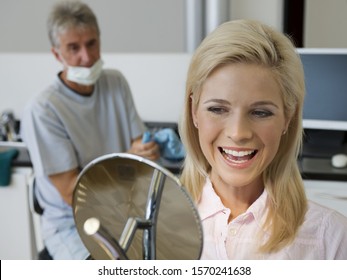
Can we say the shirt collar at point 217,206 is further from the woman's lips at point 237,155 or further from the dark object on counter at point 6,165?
the dark object on counter at point 6,165

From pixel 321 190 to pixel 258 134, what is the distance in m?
0.29

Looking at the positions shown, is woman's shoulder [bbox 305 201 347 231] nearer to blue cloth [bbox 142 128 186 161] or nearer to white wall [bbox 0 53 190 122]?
blue cloth [bbox 142 128 186 161]

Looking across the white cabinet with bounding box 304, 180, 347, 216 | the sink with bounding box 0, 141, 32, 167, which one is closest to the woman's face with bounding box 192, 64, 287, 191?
the white cabinet with bounding box 304, 180, 347, 216

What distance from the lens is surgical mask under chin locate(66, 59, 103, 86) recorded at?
1.13m

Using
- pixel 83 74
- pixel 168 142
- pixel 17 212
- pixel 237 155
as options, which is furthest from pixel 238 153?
pixel 17 212

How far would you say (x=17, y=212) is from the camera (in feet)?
3.83

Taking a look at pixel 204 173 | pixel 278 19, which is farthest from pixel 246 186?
pixel 278 19

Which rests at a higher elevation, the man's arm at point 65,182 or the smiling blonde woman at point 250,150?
the smiling blonde woman at point 250,150

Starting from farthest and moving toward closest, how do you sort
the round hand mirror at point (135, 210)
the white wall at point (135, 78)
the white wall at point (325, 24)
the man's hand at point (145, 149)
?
the white wall at point (135, 78) < the man's hand at point (145, 149) < the white wall at point (325, 24) < the round hand mirror at point (135, 210)

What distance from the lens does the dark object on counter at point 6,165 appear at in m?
1.14

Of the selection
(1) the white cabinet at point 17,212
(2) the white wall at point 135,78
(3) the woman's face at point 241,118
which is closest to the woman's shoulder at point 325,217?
(3) the woman's face at point 241,118

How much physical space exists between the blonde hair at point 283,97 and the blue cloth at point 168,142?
0.11 metres

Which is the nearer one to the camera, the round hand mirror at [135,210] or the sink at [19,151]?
the round hand mirror at [135,210]

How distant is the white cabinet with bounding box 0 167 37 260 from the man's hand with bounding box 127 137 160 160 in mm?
235
